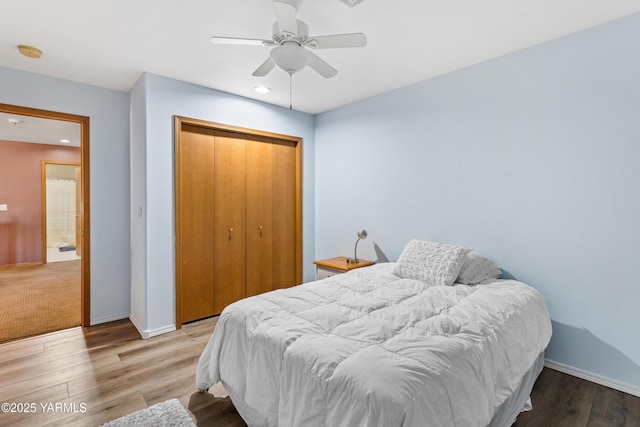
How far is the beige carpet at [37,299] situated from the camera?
3.26 metres

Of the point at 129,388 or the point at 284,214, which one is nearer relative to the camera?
the point at 129,388

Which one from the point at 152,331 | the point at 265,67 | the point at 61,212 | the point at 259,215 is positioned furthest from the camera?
the point at 61,212

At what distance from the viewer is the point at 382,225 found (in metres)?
3.66

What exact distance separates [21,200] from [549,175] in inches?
329

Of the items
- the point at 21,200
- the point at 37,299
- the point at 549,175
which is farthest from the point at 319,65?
the point at 21,200

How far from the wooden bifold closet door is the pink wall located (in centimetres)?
507

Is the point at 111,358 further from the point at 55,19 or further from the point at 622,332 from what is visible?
the point at 622,332

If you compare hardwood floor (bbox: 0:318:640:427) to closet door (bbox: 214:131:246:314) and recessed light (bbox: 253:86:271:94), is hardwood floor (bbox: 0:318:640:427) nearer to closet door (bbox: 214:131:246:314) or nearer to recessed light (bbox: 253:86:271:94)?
closet door (bbox: 214:131:246:314)

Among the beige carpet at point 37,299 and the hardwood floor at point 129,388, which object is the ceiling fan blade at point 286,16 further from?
the beige carpet at point 37,299

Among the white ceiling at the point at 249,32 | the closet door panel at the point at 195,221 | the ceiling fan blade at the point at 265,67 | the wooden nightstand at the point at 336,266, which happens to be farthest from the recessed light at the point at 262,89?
the wooden nightstand at the point at 336,266

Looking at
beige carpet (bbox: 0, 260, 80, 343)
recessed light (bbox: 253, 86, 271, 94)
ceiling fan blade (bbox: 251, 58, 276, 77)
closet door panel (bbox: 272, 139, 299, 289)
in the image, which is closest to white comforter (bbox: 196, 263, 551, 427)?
ceiling fan blade (bbox: 251, 58, 276, 77)

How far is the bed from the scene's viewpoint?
119 centimetres

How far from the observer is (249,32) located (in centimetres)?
232

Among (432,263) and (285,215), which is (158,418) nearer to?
(432,263)
